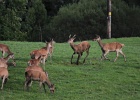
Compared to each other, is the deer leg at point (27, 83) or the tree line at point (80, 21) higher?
the tree line at point (80, 21)

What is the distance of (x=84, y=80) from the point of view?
14.8 metres

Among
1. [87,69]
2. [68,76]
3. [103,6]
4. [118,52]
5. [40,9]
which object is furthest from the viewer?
[40,9]

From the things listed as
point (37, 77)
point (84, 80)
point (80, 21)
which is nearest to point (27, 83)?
point (37, 77)

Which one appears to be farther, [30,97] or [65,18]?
[65,18]

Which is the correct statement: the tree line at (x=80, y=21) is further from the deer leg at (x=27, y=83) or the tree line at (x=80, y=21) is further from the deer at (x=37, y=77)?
the deer at (x=37, y=77)

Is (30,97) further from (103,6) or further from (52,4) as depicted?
(52,4)

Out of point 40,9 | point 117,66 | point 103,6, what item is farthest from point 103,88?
point 40,9

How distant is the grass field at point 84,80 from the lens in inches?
515

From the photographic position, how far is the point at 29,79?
42.9 feet

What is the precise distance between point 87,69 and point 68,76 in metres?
1.44

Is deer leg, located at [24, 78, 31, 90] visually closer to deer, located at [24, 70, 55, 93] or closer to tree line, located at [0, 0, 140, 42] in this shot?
deer, located at [24, 70, 55, 93]

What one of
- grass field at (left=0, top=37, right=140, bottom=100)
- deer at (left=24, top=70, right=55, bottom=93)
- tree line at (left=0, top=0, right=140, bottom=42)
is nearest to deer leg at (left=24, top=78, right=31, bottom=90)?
deer at (left=24, top=70, right=55, bottom=93)

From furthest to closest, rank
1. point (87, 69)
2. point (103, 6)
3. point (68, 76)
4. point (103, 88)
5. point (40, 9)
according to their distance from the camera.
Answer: point (40, 9) < point (103, 6) < point (87, 69) < point (68, 76) < point (103, 88)

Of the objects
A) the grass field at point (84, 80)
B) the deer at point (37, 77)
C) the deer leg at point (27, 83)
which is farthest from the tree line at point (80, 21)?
the deer at point (37, 77)
